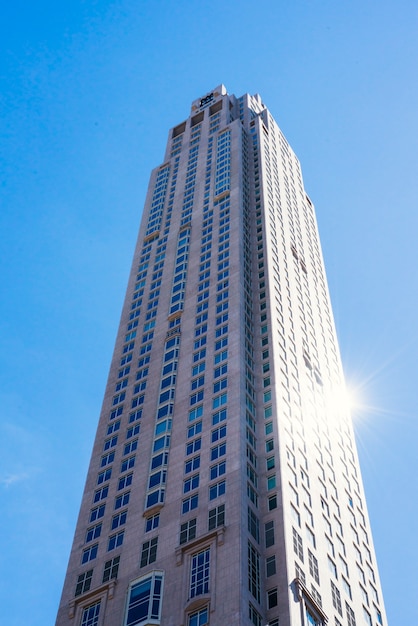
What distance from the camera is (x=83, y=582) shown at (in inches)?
2685

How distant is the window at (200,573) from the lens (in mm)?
59812

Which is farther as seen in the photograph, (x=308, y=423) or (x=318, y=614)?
(x=308, y=423)

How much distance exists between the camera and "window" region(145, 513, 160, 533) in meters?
68.5

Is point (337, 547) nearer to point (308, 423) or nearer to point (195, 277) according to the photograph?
point (308, 423)

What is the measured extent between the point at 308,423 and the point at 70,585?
2650 cm

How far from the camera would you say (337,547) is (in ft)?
241

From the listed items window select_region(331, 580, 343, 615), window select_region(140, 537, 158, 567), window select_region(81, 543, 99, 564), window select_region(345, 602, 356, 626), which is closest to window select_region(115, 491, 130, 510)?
window select_region(81, 543, 99, 564)

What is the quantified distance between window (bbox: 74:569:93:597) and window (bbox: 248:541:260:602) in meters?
14.0

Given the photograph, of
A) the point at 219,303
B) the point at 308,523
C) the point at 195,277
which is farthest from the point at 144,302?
the point at 308,523

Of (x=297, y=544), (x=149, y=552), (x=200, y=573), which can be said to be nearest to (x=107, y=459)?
(x=149, y=552)

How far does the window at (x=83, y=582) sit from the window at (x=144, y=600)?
5.29 meters

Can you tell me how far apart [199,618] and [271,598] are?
17.8 ft

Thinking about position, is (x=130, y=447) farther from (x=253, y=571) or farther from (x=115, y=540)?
(x=253, y=571)

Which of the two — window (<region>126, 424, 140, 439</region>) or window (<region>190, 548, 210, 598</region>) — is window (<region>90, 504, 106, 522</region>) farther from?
window (<region>190, 548, 210, 598</region>)
